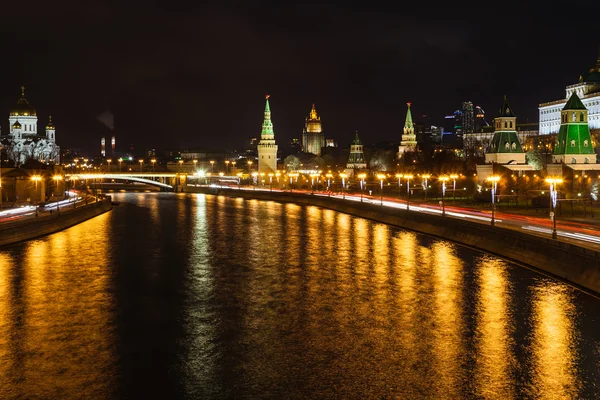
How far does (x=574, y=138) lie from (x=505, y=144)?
774 centimetres

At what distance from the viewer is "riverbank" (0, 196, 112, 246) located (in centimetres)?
3534

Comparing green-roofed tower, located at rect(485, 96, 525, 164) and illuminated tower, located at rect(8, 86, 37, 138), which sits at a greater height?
illuminated tower, located at rect(8, 86, 37, 138)

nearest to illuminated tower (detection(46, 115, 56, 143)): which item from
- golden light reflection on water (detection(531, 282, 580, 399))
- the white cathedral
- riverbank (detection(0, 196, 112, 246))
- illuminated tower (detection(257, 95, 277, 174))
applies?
the white cathedral

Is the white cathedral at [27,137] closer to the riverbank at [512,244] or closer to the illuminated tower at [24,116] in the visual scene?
the illuminated tower at [24,116]

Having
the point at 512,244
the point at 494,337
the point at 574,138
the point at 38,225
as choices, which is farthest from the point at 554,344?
the point at 574,138

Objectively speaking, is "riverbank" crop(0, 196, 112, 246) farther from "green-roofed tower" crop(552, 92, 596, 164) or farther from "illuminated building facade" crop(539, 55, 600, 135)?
"illuminated building facade" crop(539, 55, 600, 135)

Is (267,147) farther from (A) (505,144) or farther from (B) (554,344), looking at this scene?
(B) (554,344)

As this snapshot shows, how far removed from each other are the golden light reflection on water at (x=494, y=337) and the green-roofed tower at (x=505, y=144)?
45.7m

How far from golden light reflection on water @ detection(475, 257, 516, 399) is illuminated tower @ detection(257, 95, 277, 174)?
351 ft

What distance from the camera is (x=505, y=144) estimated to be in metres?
70.8

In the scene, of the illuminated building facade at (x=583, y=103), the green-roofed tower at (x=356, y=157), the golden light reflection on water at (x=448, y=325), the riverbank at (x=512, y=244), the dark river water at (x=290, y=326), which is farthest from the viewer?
the green-roofed tower at (x=356, y=157)

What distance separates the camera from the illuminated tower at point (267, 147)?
132 metres

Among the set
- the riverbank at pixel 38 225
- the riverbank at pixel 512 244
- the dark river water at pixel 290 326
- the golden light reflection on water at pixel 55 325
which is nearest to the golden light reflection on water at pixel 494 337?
the dark river water at pixel 290 326

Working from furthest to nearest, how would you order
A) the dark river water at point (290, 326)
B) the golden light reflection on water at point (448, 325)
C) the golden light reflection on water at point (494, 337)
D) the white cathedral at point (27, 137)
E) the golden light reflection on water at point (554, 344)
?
the white cathedral at point (27, 137) < the golden light reflection on water at point (448, 325) < the dark river water at point (290, 326) < the golden light reflection on water at point (494, 337) < the golden light reflection on water at point (554, 344)
